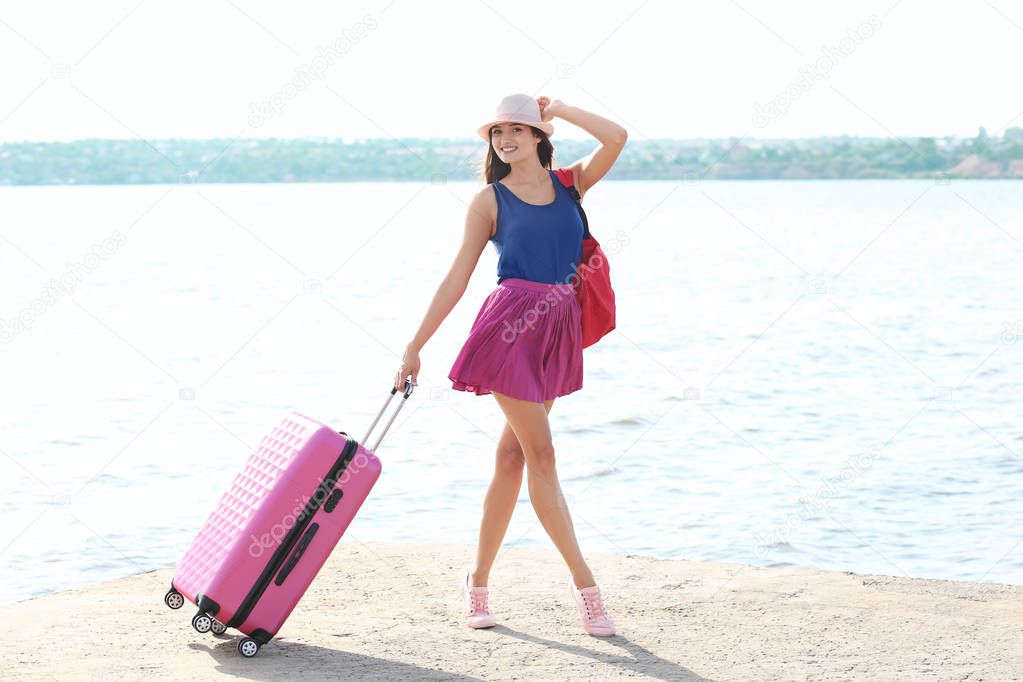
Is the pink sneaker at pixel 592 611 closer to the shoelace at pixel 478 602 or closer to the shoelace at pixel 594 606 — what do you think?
the shoelace at pixel 594 606

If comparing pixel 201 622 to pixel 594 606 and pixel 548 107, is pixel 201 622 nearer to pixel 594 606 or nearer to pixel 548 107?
pixel 594 606

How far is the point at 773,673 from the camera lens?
13.3 ft

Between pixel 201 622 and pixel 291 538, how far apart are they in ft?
1.28

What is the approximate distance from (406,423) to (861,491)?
3.57 m

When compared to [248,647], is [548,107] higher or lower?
higher

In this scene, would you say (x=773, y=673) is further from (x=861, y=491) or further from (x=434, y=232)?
(x=434, y=232)

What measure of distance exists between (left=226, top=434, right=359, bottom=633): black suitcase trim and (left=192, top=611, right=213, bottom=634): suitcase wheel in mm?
69

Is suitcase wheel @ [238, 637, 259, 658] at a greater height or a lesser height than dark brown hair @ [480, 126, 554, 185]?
lesser

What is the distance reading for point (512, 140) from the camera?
437 cm

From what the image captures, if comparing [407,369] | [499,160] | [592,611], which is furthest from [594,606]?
[499,160]

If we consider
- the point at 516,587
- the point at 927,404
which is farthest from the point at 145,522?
the point at 927,404

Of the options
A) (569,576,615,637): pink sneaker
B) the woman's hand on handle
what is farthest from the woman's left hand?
(569,576,615,637): pink sneaker

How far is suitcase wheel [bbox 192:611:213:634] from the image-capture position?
4160 mm

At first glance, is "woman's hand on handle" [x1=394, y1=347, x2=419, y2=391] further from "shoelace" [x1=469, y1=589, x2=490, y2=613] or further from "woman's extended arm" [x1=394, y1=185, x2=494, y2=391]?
"shoelace" [x1=469, y1=589, x2=490, y2=613]
